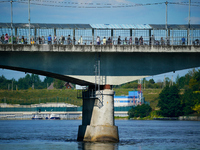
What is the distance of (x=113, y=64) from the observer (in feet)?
166

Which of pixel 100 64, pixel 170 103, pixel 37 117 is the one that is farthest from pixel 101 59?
pixel 37 117

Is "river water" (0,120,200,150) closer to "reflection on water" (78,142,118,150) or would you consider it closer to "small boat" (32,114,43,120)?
"reflection on water" (78,142,118,150)

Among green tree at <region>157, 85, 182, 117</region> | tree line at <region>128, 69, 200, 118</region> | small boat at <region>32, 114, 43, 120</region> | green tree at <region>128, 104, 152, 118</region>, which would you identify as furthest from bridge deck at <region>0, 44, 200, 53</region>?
small boat at <region>32, 114, 43, 120</region>

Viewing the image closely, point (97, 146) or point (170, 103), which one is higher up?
point (170, 103)

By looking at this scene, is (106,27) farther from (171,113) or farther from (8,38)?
(171,113)

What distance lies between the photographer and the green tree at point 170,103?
15350 centimetres

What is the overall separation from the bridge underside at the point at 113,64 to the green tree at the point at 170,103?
104 metres

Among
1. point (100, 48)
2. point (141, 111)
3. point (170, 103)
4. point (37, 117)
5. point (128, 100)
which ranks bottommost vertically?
point (37, 117)

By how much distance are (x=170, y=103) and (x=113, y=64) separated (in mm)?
107483

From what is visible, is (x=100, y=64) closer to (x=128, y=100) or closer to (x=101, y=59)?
(x=101, y=59)

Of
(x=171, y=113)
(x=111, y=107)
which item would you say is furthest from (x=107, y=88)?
(x=171, y=113)

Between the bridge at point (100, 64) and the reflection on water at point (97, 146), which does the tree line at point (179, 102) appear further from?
the reflection on water at point (97, 146)

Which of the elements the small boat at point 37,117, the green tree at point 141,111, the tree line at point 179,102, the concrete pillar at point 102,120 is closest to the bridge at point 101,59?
the concrete pillar at point 102,120

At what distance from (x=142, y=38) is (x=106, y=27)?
15.3 feet
